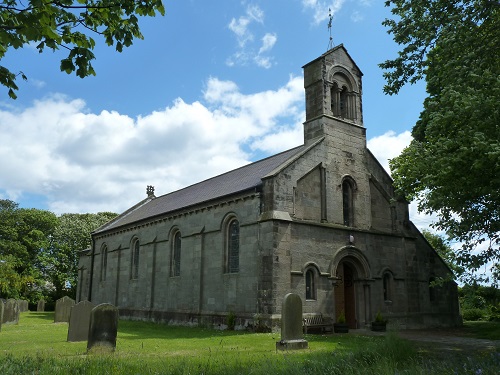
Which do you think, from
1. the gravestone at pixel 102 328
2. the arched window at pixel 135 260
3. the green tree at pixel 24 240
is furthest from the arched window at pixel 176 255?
the green tree at pixel 24 240

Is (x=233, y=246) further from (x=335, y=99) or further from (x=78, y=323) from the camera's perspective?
(x=335, y=99)

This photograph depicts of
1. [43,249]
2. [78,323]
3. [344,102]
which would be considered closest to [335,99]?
[344,102]

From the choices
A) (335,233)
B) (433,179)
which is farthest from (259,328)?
(433,179)

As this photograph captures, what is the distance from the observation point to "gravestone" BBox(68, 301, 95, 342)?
1694 cm

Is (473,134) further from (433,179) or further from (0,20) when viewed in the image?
(0,20)

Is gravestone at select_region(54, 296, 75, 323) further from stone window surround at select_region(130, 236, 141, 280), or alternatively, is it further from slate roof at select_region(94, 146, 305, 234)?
slate roof at select_region(94, 146, 305, 234)

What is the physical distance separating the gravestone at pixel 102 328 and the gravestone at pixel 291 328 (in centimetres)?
517

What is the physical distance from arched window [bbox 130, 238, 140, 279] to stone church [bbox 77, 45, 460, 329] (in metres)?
3.22

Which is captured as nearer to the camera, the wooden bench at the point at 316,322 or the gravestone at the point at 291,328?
the gravestone at the point at 291,328

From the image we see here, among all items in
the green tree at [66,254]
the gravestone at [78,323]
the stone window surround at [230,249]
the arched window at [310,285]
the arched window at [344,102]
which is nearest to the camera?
the gravestone at [78,323]

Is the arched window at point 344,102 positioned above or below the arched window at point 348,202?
above

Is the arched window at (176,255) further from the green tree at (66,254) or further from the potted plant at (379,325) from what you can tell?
the green tree at (66,254)

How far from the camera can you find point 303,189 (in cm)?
2309

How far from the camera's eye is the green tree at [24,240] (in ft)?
178
